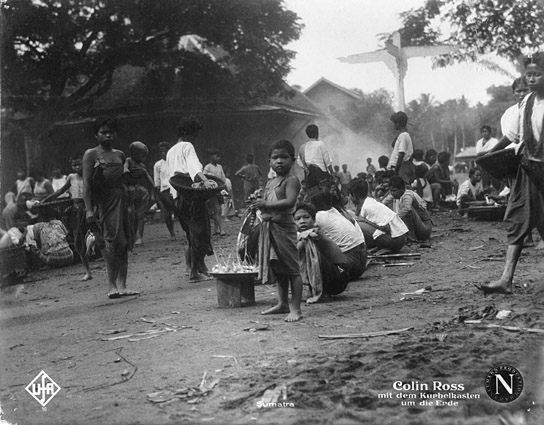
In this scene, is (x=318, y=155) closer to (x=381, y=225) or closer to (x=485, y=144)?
(x=381, y=225)

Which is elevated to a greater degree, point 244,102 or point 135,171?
point 244,102

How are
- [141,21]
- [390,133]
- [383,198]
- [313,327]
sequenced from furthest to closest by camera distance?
[390,133] → [141,21] → [383,198] → [313,327]

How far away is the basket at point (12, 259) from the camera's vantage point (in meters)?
8.19

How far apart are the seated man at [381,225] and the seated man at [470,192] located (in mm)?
3874

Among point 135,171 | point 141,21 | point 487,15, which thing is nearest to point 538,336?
point 135,171

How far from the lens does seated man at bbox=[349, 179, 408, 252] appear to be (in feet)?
24.9

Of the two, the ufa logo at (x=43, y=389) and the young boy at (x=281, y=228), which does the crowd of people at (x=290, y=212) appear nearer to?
the young boy at (x=281, y=228)

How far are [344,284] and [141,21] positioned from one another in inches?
442

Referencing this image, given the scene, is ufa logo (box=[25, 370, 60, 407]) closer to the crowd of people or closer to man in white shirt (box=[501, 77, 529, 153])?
the crowd of people

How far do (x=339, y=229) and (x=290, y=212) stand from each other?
1.33 m

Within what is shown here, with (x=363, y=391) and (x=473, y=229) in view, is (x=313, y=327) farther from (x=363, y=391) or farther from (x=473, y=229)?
(x=473, y=229)

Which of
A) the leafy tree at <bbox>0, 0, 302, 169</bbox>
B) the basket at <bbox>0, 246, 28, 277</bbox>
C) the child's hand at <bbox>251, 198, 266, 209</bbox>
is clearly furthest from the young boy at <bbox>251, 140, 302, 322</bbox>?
the leafy tree at <bbox>0, 0, 302, 169</bbox>

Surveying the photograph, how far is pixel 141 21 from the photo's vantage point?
48.9ft

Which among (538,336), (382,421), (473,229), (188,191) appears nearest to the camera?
(382,421)
